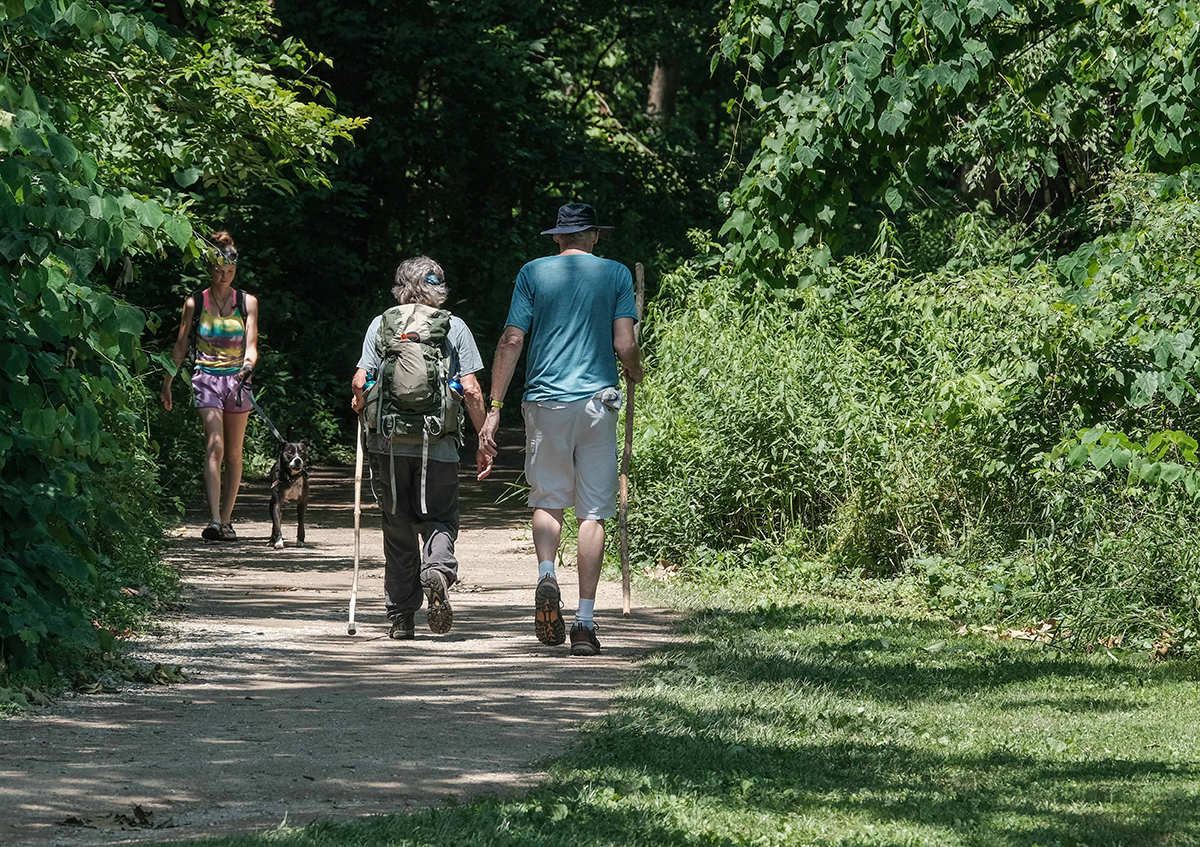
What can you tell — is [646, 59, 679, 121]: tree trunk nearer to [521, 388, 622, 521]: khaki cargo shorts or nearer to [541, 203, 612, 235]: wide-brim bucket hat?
[541, 203, 612, 235]: wide-brim bucket hat

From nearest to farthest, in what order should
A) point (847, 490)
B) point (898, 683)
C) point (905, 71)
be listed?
1. point (898, 683)
2. point (905, 71)
3. point (847, 490)

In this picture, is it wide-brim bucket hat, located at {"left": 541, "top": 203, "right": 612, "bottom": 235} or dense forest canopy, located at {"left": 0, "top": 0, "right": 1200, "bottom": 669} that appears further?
wide-brim bucket hat, located at {"left": 541, "top": 203, "right": 612, "bottom": 235}

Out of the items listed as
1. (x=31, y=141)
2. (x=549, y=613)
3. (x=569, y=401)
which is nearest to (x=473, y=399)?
(x=569, y=401)

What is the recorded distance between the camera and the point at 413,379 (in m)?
7.88

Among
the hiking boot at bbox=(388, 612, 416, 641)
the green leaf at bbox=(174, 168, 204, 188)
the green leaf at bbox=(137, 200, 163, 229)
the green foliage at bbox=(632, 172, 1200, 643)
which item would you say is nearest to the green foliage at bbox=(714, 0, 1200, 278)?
the green foliage at bbox=(632, 172, 1200, 643)

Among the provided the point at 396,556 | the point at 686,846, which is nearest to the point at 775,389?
the point at 396,556

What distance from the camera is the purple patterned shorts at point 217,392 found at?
12.0 metres

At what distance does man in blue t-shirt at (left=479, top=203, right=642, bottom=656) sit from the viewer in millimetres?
7746

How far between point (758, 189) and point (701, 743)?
181 inches

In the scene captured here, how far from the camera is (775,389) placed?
35.5 feet

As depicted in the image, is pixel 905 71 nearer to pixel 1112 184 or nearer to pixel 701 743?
pixel 1112 184

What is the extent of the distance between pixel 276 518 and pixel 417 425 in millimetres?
4487

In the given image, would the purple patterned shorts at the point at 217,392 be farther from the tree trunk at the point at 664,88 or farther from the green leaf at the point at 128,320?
the tree trunk at the point at 664,88

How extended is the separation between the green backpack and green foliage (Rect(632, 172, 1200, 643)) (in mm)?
2490
